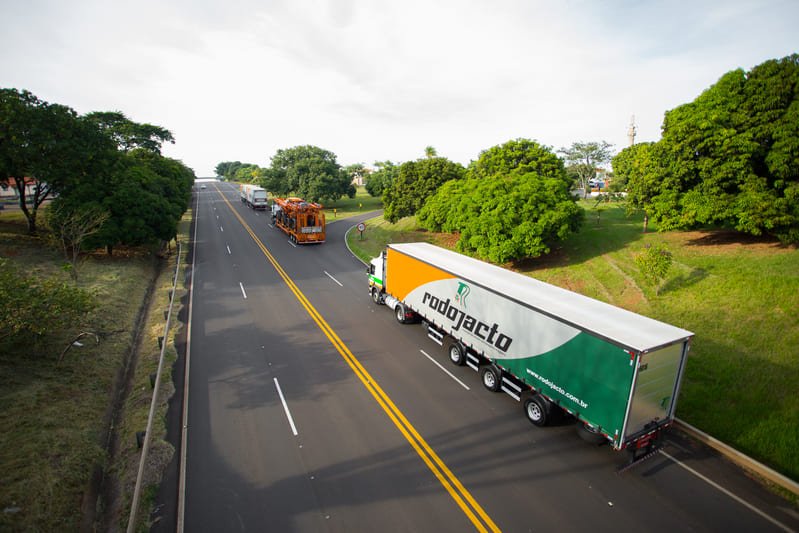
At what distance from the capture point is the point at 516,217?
27531 mm

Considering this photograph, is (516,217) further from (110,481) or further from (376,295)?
(110,481)

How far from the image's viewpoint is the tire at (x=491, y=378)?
45.9 feet

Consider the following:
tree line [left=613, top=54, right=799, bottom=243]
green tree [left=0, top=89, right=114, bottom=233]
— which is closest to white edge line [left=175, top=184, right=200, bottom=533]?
green tree [left=0, top=89, right=114, bottom=233]

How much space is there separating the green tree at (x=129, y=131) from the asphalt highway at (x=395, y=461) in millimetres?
67186

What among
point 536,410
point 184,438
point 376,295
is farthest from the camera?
point 376,295

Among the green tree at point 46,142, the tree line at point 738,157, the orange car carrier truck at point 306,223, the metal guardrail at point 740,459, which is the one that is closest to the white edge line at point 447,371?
the metal guardrail at point 740,459

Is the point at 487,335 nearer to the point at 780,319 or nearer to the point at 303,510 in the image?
the point at 303,510

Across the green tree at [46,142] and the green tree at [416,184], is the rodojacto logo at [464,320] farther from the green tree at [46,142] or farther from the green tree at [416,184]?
the green tree at [416,184]

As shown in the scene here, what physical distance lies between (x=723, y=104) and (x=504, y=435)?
26.4 meters

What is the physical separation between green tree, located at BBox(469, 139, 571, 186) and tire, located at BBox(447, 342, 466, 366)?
74.9 ft

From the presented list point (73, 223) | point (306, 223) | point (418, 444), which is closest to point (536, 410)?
point (418, 444)

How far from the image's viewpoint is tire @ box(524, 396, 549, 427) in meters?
12.0

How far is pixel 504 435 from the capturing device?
12.0 m

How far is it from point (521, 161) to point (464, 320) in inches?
1039
